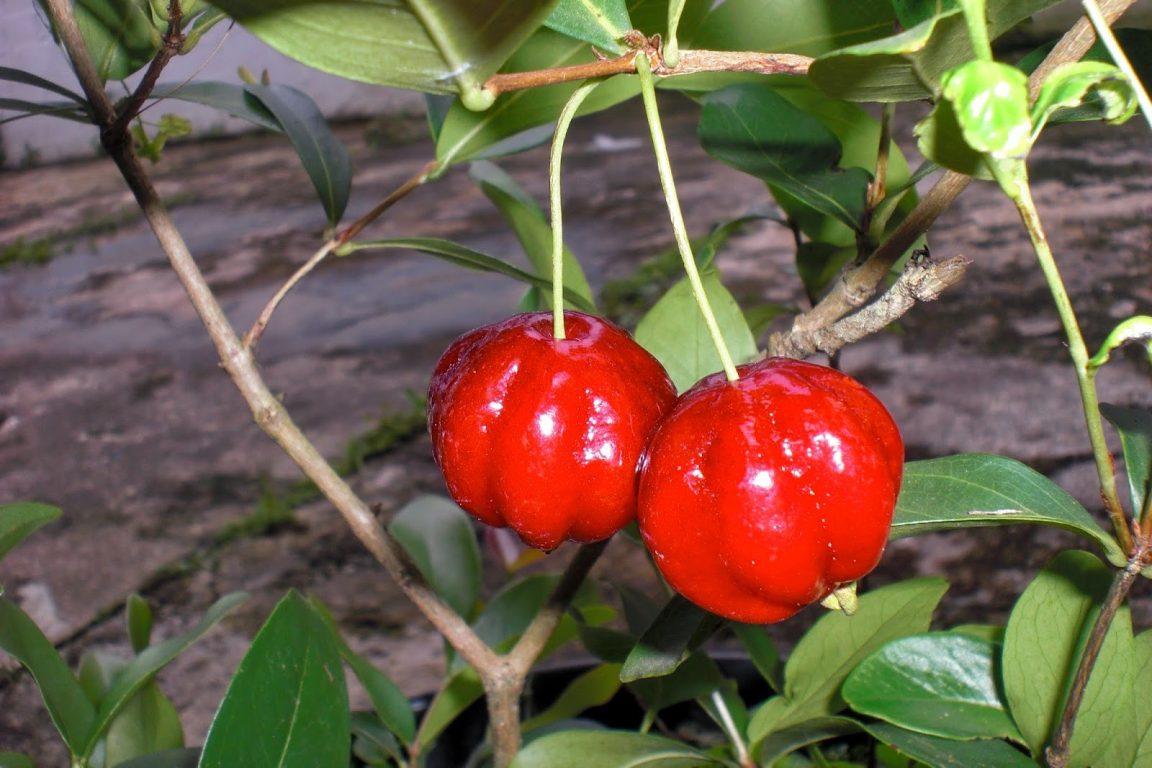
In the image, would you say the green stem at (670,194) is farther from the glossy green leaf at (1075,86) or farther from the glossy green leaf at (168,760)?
the glossy green leaf at (168,760)

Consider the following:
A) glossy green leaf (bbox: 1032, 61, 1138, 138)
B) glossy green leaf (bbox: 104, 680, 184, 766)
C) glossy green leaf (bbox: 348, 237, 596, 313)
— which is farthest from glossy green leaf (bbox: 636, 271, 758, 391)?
glossy green leaf (bbox: 104, 680, 184, 766)

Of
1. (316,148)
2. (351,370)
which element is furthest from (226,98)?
(351,370)

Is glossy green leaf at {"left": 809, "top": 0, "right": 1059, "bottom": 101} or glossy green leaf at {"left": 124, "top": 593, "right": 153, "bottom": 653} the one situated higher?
glossy green leaf at {"left": 809, "top": 0, "right": 1059, "bottom": 101}

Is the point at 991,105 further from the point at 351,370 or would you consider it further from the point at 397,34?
the point at 351,370

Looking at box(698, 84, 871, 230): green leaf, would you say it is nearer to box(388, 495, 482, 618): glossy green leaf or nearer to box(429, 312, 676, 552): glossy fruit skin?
box(429, 312, 676, 552): glossy fruit skin

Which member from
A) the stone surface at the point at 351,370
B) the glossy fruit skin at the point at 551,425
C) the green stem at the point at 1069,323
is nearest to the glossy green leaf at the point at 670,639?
the glossy fruit skin at the point at 551,425

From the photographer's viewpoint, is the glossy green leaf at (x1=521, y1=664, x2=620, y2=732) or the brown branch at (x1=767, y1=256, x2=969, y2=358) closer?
the brown branch at (x1=767, y1=256, x2=969, y2=358)
